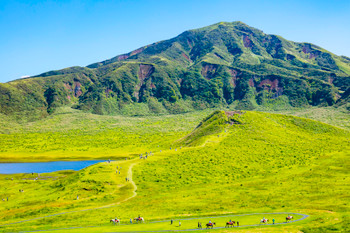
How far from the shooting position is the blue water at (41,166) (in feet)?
439

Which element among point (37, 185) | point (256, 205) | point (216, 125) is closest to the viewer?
point (256, 205)

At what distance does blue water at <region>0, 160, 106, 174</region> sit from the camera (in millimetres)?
133750

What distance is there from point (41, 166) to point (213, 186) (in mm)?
97638

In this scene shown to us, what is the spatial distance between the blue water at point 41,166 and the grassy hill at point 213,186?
13707 mm

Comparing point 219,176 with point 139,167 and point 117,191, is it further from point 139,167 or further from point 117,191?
point 117,191

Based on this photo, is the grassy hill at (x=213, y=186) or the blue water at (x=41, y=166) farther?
the blue water at (x=41, y=166)

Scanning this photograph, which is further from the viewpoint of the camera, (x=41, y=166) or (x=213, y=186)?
(x=41, y=166)

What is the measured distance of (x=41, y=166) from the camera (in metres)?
143

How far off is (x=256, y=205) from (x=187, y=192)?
2094 cm

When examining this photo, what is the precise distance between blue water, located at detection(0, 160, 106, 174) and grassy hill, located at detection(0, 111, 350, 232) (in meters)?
13.7

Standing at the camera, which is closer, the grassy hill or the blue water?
the grassy hill

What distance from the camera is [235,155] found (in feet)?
364

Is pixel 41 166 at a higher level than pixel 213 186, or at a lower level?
higher

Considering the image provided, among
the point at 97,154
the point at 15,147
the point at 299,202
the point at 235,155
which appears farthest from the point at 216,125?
the point at 15,147
